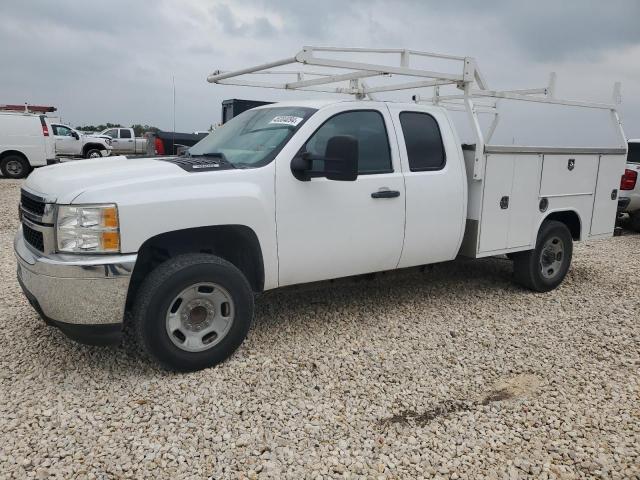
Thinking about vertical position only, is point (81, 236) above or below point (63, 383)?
above

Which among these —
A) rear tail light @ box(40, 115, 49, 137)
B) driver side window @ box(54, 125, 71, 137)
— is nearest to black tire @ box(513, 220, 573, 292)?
rear tail light @ box(40, 115, 49, 137)

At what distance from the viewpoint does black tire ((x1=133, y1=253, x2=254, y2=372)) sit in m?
3.49

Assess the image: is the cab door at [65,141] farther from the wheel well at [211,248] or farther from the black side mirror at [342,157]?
the black side mirror at [342,157]

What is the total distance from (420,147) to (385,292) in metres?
1.63

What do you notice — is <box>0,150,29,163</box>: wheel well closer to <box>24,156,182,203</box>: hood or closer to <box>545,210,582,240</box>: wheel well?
<box>24,156,182,203</box>: hood

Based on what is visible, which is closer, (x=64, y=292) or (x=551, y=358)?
(x=64, y=292)

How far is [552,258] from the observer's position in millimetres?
5930

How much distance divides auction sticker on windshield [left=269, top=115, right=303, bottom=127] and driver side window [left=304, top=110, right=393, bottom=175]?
173 millimetres

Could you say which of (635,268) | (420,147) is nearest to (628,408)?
(420,147)

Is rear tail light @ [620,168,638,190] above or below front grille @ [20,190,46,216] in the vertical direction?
below

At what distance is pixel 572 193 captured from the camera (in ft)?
19.0

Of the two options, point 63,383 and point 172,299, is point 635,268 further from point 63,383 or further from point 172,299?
point 63,383

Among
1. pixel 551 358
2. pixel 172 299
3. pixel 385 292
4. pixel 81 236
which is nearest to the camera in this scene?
pixel 81 236

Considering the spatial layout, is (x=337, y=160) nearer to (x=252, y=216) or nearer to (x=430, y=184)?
(x=252, y=216)
